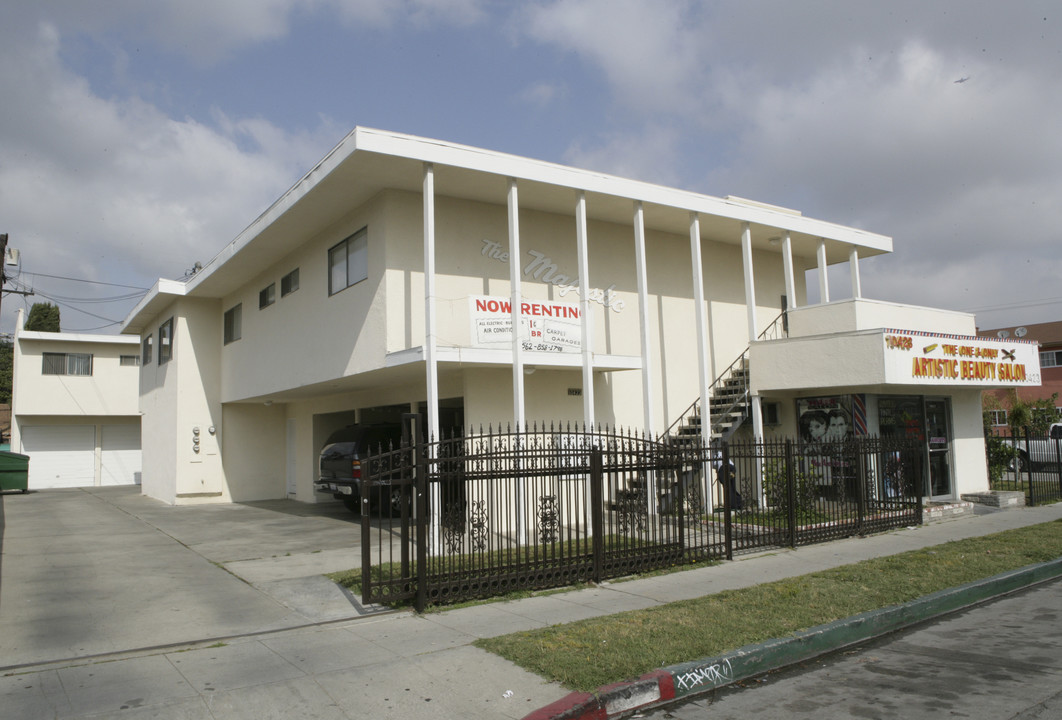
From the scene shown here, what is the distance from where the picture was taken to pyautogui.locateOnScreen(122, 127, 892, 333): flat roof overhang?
1221cm

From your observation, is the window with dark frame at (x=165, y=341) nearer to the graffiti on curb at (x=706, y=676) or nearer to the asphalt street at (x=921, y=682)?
the graffiti on curb at (x=706, y=676)

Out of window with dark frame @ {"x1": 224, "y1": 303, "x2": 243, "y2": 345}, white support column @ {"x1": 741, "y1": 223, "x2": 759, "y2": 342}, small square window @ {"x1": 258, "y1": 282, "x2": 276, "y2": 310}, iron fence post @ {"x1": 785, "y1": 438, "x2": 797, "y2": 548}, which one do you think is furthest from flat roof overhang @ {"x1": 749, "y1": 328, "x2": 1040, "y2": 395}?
window with dark frame @ {"x1": 224, "y1": 303, "x2": 243, "y2": 345}

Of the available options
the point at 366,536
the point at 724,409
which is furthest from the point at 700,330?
the point at 366,536

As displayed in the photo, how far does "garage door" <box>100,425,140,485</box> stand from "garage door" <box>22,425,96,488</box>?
18.8 inches

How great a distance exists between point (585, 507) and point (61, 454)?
3299 cm

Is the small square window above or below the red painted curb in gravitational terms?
above

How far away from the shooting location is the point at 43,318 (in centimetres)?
5216

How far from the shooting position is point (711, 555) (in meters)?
11.0

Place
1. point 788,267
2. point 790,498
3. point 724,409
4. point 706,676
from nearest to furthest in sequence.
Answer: point 706,676 < point 790,498 < point 724,409 < point 788,267

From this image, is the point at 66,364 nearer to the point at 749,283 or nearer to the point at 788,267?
the point at 749,283

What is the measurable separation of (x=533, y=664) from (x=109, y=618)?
16.0 ft

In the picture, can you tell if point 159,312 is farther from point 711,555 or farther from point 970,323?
point 970,323

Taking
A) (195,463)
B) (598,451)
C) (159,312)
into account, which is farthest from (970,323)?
(159,312)

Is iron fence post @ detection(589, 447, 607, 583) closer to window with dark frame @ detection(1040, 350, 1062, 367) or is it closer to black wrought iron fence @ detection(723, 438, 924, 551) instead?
black wrought iron fence @ detection(723, 438, 924, 551)
